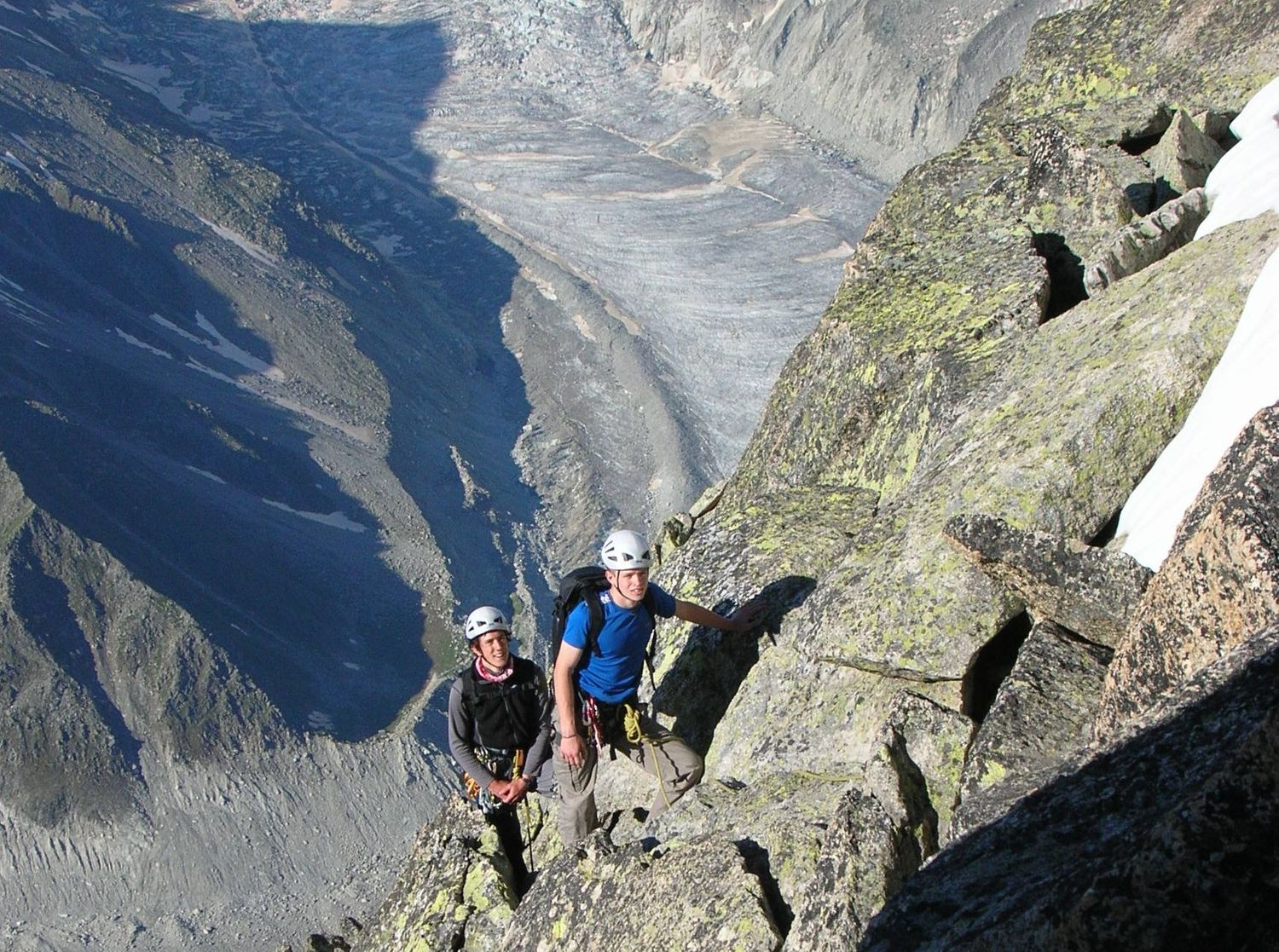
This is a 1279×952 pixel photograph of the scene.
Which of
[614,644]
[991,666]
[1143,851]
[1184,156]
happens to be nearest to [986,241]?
[1184,156]

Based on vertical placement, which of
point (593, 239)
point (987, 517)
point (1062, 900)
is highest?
point (987, 517)

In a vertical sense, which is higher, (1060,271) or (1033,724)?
(1060,271)

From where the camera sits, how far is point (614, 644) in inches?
415

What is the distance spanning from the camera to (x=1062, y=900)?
221 inches

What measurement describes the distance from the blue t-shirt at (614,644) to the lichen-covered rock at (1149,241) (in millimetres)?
6262

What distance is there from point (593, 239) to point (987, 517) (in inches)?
6807

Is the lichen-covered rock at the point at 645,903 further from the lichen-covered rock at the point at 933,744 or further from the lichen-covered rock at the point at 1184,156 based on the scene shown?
the lichen-covered rock at the point at 1184,156

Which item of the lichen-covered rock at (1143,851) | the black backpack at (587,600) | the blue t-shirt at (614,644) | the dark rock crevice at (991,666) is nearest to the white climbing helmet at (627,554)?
the black backpack at (587,600)

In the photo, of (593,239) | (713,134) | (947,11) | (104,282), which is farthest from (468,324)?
(947,11)

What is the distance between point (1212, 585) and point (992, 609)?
2.71 m

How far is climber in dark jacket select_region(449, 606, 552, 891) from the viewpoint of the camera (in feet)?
35.9

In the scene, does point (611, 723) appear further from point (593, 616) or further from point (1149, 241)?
point (1149, 241)

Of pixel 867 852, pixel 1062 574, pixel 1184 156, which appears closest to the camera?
pixel 867 852

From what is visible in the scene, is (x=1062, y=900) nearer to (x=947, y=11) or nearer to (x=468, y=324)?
(x=468, y=324)
